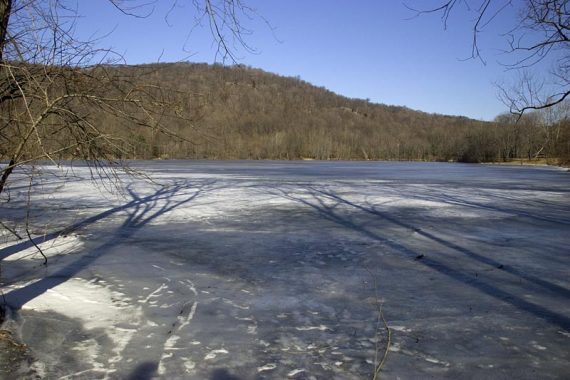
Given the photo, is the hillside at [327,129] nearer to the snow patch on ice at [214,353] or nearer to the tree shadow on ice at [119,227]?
the tree shadow on ice at [119,227]

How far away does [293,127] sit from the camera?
132m

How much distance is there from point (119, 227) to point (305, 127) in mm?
129719

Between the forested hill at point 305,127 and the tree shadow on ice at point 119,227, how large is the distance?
2338 millimetres

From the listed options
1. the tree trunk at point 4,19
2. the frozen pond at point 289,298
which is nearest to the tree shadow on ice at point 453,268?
the frozen pond at point 289,298

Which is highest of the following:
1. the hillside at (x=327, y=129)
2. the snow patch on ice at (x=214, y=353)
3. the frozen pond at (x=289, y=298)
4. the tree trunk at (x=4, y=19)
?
the hillside at (x=327, y=129)

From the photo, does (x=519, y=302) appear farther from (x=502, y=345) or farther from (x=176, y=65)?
(x=176, y=65)

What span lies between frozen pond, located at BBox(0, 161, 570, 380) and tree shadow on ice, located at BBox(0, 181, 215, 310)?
4cm

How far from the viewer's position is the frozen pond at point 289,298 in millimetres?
2975

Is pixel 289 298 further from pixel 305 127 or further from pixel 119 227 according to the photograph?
pixel 305 127

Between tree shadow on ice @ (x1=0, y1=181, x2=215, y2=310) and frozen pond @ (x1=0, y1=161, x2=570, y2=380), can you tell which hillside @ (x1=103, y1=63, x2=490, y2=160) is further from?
frozen pond @ (x1=0, y1=161, x2=570, y2=380)

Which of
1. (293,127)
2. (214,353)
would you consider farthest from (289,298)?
(293,127)

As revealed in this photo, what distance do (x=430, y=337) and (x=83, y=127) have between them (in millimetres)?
3122

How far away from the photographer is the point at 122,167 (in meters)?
3.36

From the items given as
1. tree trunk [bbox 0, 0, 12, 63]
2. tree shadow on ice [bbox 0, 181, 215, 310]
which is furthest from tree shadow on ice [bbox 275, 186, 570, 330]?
tree trunk [bbox 0, 0, 12, 63]
